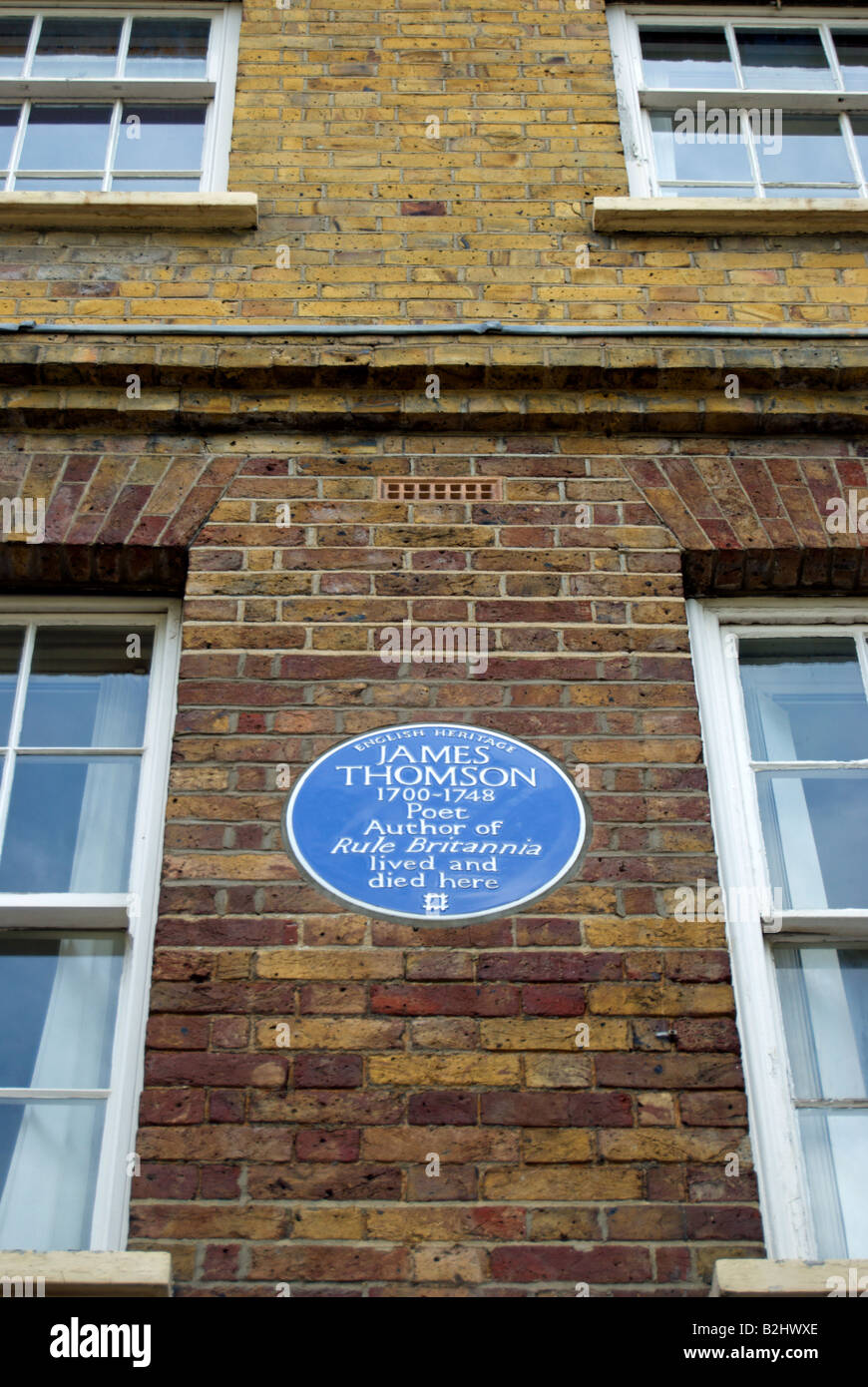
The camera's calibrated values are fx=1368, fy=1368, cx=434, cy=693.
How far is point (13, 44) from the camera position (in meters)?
6.10

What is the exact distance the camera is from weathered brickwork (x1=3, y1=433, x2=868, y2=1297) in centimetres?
322

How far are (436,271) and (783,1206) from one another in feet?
11.3

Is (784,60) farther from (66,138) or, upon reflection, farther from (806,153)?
(66,138)

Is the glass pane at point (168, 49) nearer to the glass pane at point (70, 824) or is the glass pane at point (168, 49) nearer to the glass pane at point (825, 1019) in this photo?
the glass pane at point (70, 824)

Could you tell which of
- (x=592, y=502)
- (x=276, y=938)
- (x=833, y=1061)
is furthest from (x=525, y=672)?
(x=833, y=1061)

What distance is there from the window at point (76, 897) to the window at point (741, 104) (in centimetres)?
290

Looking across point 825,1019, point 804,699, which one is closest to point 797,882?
point 825,1019

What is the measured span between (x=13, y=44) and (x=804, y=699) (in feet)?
15.0

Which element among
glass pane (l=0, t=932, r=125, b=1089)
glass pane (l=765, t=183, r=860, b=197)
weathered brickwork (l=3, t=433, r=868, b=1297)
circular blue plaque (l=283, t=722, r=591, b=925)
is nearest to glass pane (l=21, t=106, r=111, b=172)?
weathered brickwork (l=3, t=433, r=868, b=1297)

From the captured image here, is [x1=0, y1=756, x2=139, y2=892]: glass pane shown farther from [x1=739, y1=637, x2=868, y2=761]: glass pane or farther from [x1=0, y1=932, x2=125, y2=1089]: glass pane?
[x1=739, y1=637, x2=868, y2=761]: glass pane

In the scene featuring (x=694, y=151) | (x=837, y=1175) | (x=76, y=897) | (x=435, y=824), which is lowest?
(x=837, y=1175)

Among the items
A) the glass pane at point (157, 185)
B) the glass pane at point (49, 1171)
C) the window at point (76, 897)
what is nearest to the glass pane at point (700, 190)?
the glass pane at point (157, 185)

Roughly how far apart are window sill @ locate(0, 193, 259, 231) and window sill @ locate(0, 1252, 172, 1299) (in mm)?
3769
